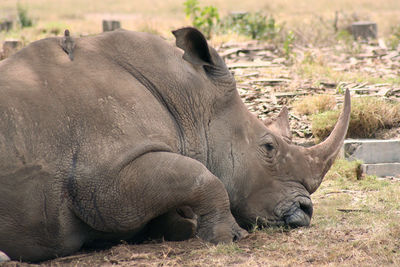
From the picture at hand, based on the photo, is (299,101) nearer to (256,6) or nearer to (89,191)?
(89,191)

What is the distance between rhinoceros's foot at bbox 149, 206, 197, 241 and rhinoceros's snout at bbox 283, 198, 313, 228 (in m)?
0.86

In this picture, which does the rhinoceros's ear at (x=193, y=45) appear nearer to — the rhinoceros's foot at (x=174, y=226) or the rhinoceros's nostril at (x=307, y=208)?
the rhinoceros's foot at (x=174, y=226)

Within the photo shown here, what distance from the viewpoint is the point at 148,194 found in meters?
4.91

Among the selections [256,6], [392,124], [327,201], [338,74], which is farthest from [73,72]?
[256,6]

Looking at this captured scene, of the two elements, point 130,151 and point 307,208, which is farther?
point 307,208

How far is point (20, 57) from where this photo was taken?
521 centimetres

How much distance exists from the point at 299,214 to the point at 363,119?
3.89 metres

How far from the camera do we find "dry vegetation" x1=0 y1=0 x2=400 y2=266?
4859mm

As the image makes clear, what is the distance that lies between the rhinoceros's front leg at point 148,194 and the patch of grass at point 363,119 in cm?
440

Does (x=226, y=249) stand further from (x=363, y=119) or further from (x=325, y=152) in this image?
(x=363, y=119)

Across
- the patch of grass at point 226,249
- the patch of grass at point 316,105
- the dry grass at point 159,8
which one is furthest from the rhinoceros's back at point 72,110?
the dry grass at point 159,8

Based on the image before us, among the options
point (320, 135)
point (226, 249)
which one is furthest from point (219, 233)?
point (320, 135)

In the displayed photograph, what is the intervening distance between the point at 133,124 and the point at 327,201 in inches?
112

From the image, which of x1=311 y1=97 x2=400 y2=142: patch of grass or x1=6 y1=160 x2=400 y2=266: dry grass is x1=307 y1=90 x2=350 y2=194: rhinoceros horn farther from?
x1=311 y1=97 x2=400 y2=142: patch of grass
